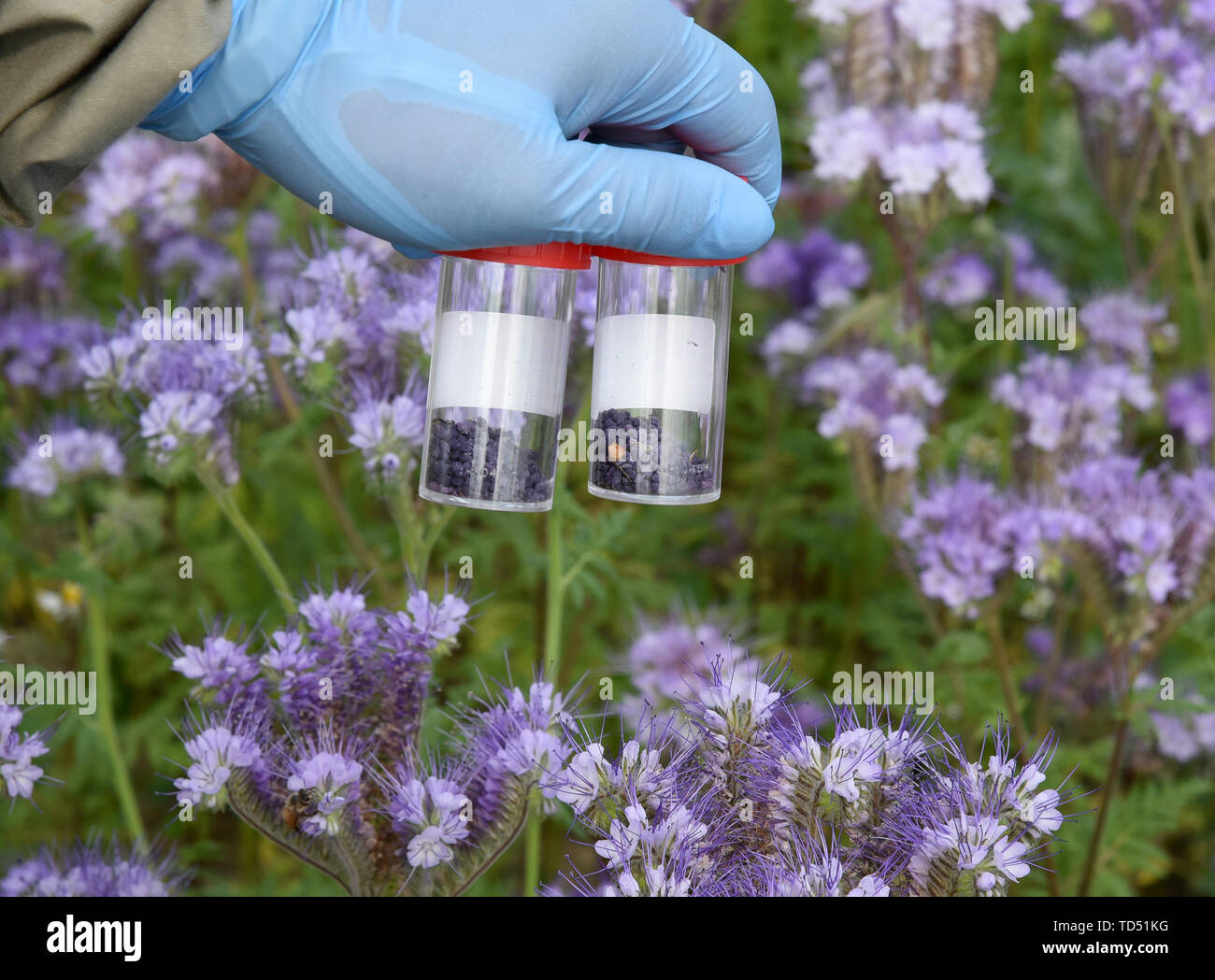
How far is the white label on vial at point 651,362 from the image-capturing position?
1700mm

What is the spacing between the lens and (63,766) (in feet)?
10.0

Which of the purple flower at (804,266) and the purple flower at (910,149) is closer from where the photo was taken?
the purple flower at (910,149)

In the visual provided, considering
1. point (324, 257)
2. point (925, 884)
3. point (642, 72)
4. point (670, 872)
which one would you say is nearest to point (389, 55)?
point (642, 72)

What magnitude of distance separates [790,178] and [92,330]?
213 centimetres

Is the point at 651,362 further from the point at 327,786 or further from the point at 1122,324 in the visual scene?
the point at 1122,324

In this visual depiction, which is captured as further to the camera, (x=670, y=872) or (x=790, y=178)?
(x=790, y=178)

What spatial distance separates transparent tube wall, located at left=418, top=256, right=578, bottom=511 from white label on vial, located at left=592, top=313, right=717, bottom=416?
0.09 metres

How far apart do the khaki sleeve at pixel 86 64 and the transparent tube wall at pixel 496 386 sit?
1.57 ft

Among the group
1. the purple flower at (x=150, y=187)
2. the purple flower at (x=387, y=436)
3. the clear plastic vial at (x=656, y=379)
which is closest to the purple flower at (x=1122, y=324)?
the clear plastic vial at (x=656, y=379)

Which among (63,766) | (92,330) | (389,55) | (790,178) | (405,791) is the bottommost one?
(63,766)

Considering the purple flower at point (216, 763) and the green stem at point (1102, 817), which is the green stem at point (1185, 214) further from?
the purple flower at point (216, 763)

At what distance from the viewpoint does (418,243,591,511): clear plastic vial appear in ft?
5.52

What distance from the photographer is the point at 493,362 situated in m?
1.68
